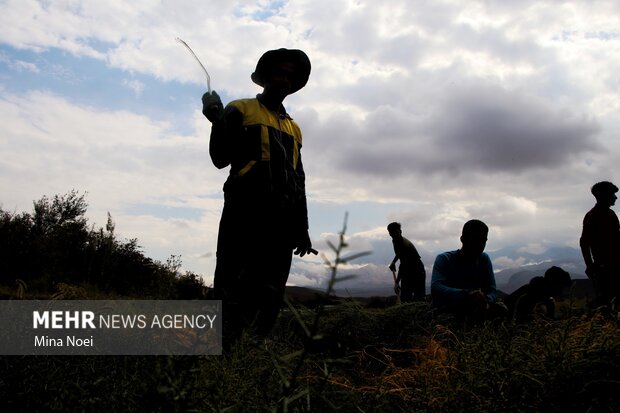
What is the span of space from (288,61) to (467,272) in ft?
8.09

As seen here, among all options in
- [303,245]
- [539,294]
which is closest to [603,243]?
[539,294]

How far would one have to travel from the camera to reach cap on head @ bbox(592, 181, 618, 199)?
6.54 meters

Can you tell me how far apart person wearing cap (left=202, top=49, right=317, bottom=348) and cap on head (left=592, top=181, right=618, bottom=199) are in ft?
14.7

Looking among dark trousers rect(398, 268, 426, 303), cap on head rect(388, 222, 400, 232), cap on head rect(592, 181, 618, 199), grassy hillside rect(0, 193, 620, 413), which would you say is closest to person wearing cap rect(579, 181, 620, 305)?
cap on head rect(592, 181, 618, 199)

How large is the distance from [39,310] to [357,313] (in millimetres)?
2200

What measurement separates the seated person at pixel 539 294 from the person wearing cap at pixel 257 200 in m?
2.29

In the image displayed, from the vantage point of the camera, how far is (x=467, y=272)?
4.89m

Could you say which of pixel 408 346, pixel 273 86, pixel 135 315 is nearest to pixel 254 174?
pixel 273 86

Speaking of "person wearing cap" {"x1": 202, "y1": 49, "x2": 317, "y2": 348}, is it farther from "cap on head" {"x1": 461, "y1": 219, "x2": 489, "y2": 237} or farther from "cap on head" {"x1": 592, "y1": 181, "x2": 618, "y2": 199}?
"cap on head" {"x1": 592, "y1": 181, "x2": 618, "y2": 199}

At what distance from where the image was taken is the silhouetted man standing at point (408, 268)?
9.12 m

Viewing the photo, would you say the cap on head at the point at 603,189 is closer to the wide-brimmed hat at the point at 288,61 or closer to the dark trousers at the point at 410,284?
the dark trousers at the point at 410,284

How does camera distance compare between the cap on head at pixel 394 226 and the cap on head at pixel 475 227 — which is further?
the cap on head at pixel 394 226

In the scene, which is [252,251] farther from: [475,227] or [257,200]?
Answer: [475,227]

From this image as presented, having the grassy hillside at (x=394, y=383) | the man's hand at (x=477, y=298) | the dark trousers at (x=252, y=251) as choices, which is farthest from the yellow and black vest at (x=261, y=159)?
the man's hand at (x=477, y=298)
